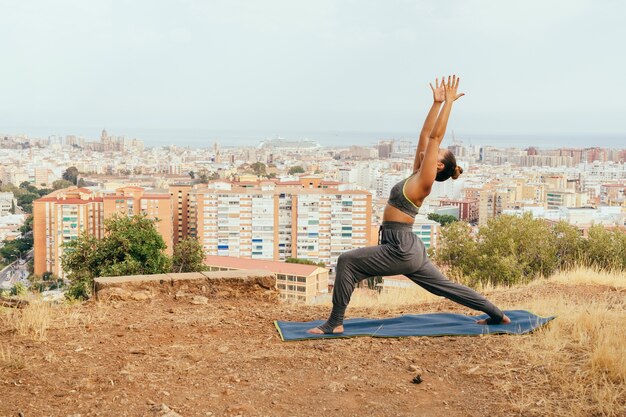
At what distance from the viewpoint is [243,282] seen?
17.0ft

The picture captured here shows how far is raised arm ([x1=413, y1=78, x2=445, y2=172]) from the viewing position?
3834 millimetres

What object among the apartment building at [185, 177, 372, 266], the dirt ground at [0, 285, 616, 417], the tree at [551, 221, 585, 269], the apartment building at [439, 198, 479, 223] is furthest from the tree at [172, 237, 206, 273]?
the apartment building at [439, 198, 479, 223]

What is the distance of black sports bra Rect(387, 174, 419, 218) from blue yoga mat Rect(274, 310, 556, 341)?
0.67 metres

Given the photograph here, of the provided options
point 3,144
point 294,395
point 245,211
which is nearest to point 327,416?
point 294,395

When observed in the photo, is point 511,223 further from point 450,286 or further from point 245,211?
point 245,211

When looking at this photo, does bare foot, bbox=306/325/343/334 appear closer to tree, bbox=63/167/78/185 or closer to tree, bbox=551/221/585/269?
tree, bbox=551/221/585/269

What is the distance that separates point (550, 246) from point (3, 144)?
181 m

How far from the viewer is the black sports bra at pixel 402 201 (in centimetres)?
378

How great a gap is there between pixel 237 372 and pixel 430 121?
170 cm

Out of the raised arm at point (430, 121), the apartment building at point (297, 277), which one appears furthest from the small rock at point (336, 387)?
the apartment building at point (297, 277)

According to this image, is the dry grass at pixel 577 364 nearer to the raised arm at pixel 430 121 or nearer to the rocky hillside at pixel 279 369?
the rocky hillside at pixel 279 369

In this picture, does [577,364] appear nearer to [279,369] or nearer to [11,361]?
[279,369]

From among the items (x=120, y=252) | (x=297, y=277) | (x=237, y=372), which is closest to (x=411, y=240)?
(x=237, y=372)

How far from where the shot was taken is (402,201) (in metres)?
3.79
